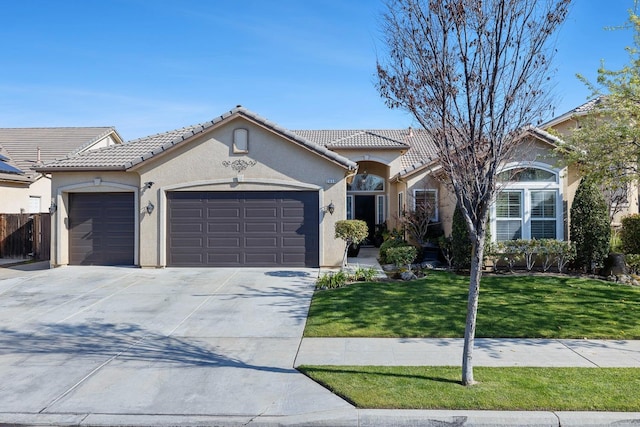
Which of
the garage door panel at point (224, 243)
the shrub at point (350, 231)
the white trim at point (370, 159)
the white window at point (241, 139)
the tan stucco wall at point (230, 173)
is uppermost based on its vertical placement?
the white trim at point (370, 159)

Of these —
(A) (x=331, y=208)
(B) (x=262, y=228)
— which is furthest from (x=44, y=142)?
(A) (x=331, y=208)

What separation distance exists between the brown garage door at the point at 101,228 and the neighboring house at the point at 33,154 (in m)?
2.67

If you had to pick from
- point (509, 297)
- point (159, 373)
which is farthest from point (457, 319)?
point (159, 373)

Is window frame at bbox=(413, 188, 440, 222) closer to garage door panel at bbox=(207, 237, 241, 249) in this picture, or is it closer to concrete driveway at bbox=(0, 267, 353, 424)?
concrete driveway at bbox=(0, 267, 353, 424)

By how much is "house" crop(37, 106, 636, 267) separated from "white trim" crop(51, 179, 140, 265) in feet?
0.11

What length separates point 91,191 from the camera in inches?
576

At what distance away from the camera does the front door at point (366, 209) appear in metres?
23.0

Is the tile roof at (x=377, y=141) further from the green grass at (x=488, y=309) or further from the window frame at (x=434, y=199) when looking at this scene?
the green grass at (x=488, y=309)

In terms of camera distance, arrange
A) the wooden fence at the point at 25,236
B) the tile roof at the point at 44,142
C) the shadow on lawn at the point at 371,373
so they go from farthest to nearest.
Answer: the tile roof at the point at 44,142 < the wooden fence at the point at 25,236 < the shadow on lawn at the point at 371,373

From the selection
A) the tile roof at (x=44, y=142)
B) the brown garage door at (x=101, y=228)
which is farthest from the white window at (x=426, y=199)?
the tile roof at (x=44, y=142)

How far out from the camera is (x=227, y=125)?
46.4ft

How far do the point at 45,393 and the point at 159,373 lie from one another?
51.0 inches

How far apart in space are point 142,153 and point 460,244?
35.4 feet

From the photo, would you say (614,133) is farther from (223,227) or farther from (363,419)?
(223,227)
